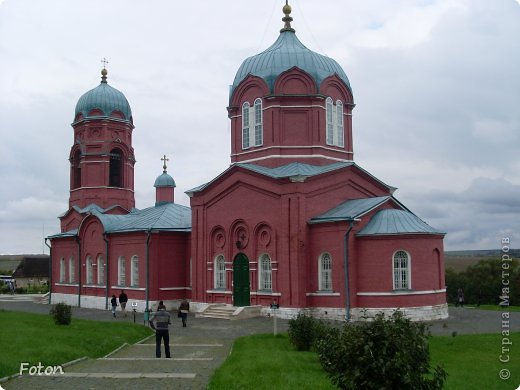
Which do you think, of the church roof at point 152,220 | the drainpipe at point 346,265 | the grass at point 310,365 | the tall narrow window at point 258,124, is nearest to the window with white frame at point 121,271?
the church roof at point 152,220

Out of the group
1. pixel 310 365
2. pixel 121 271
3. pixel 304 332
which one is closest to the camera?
pixel 310 365

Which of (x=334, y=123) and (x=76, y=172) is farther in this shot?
(x=76, y=172)

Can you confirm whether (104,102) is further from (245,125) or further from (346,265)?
(346,265)

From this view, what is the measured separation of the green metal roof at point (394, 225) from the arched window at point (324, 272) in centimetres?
176

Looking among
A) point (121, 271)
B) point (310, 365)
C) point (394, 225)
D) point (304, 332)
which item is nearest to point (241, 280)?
point (394, 225)

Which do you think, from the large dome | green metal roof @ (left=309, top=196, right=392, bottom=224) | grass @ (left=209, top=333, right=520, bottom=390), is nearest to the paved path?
grass @ (left=209, top=333, right=520, bottom=390)

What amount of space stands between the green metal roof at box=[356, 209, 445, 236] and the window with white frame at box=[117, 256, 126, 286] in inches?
580

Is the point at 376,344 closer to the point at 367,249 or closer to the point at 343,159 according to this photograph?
the point at 367,249

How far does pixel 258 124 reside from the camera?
92.2 ft

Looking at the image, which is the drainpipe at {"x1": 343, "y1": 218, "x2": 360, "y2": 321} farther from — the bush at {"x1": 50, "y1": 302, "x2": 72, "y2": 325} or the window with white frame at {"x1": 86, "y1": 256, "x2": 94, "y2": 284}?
the window with white frame at {"x1": 86, "y1": 256, "x2": 94, "y2": 284}

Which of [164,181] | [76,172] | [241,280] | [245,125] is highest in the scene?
[245,125]

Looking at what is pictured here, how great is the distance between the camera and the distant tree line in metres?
41.4

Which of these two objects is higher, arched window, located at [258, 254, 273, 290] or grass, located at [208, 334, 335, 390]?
arched window, located at [258, 254, 273, 290]

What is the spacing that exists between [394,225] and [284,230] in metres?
4.47
